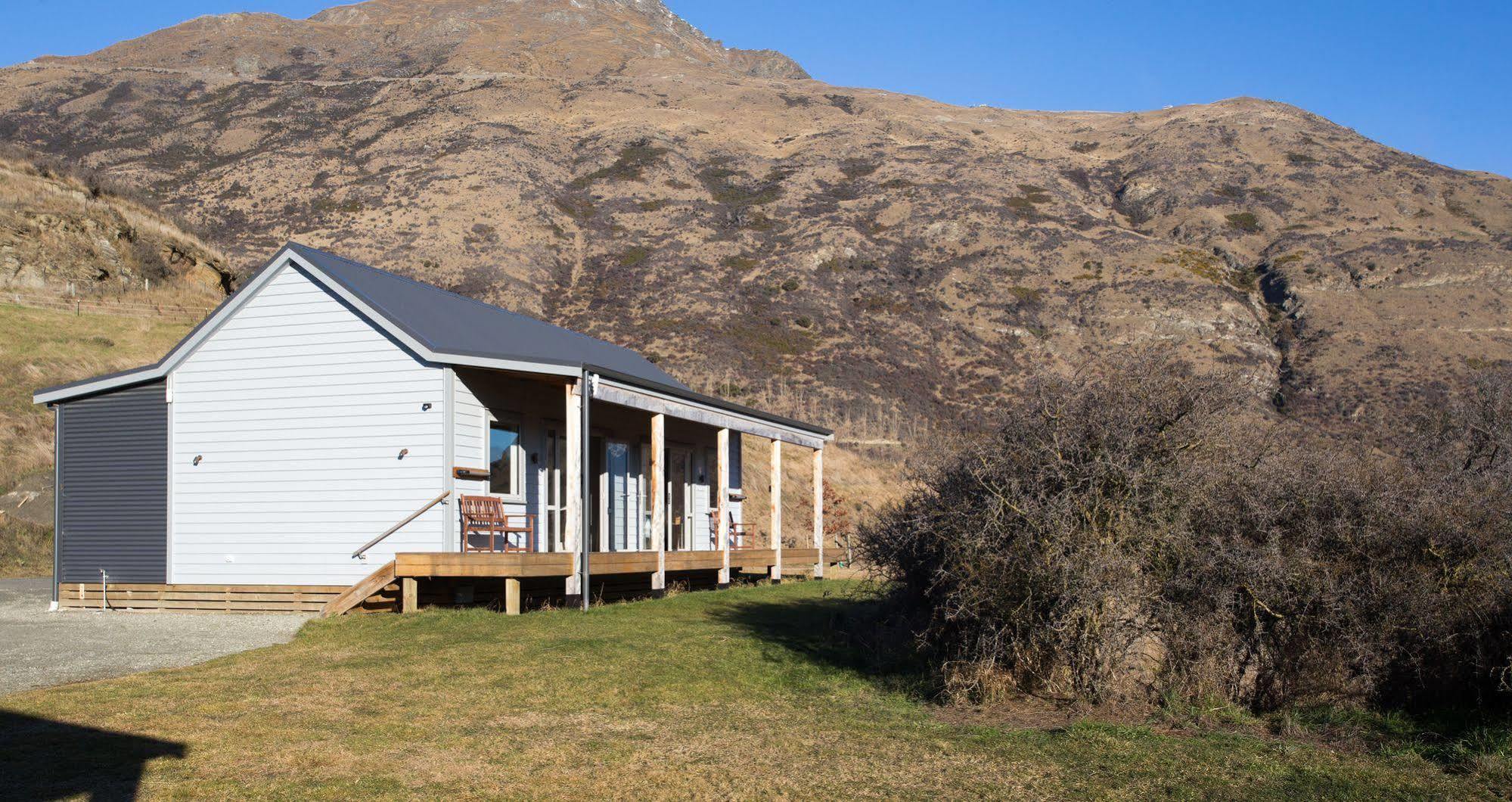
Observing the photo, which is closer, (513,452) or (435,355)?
(435,355)

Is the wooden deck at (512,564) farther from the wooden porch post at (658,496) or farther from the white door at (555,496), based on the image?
the white door at (555,496)

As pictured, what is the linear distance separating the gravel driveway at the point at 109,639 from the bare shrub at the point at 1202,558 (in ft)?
24.6

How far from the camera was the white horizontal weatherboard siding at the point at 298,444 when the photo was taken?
573 inches

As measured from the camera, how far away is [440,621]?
13.3m

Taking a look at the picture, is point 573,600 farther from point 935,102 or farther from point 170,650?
point 935,102

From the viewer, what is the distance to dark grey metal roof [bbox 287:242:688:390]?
14664 millimetres

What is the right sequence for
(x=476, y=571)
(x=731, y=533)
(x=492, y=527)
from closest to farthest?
(x=476, y=571), (x=492, y=527), (x=731, y=533)

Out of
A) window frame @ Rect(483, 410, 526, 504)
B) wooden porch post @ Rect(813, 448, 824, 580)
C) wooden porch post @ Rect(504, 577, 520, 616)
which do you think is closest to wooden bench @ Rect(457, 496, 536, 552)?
window frame @ Rect(483, 410, 526, 504)

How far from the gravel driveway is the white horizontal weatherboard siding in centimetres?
100

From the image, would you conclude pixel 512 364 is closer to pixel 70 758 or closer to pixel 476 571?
pixel 476 571

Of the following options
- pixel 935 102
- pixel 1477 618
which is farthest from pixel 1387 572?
pixel 935 102

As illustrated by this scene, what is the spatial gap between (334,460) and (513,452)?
234 cm

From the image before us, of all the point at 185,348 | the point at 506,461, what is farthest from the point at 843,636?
the point at 185,348

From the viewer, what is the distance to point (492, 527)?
14703 millimetres
